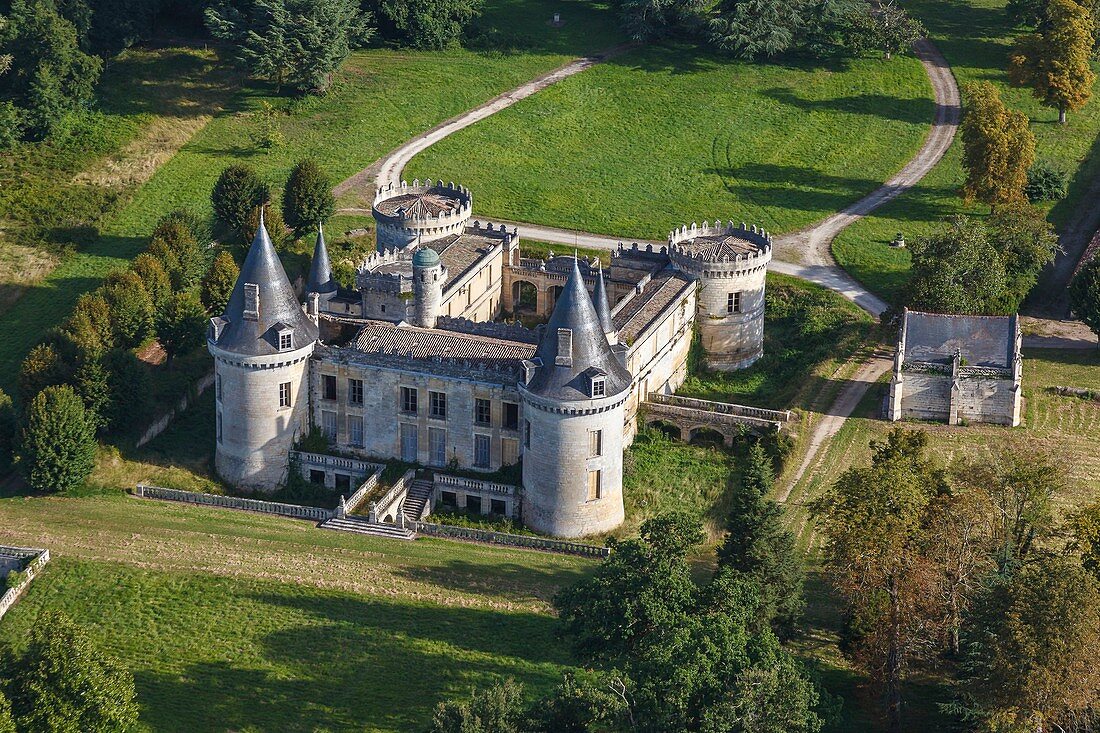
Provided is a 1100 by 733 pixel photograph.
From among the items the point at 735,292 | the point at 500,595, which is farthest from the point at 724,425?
the point at 500,595

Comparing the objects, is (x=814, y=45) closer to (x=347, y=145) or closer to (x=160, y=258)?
(x=347, y=145)

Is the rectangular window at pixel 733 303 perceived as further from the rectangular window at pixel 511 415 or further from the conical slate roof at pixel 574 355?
the conical slate roof at pixel 574 355

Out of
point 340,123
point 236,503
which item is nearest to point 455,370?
point 236,503

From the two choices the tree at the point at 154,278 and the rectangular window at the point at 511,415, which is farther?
the tree at the point at 154,278

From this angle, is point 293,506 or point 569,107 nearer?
point 293,506

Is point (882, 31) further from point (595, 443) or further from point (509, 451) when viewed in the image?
point (595, 443)

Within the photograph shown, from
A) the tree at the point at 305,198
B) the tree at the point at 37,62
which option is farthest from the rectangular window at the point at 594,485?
the tree at the point at 37,62

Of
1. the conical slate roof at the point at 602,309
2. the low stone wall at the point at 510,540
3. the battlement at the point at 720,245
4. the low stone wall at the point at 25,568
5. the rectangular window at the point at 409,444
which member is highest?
the conical slate roof at the point at 602,309
